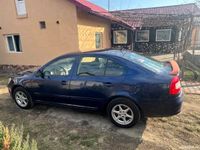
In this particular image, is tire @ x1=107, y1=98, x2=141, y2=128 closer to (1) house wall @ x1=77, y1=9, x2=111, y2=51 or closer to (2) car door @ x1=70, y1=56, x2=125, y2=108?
(2) car door @ x1=70, y1=56, x2=125, y2=108

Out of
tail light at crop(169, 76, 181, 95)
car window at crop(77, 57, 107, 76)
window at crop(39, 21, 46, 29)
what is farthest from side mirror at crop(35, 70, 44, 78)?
window at crop(39, 21, 46, 29)

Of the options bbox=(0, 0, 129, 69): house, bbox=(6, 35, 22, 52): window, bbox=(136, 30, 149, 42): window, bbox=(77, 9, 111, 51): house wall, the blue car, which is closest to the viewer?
the blue car

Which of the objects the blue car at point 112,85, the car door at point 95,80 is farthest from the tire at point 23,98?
the car door at point 95,80

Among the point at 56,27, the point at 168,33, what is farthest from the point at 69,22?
the point at 168,33

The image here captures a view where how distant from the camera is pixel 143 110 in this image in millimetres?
3672

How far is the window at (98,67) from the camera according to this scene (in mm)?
3865

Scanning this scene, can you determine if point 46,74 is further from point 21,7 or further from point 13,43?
point 13,43

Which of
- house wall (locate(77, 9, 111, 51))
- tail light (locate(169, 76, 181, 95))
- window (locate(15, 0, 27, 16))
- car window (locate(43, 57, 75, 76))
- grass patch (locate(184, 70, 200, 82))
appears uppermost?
window (locate(15, 0, 27, 16))

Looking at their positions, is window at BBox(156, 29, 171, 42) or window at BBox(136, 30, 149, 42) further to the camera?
window at BBox(136, 30, 149, 42)

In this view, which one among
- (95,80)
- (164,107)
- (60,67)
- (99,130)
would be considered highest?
(60,67)

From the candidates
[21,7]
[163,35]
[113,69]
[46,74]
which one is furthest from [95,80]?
[163,35]

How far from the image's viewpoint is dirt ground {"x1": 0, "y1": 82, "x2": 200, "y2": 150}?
11.2 ft

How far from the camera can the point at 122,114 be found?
12.7 feet

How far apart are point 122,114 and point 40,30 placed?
8856mm
